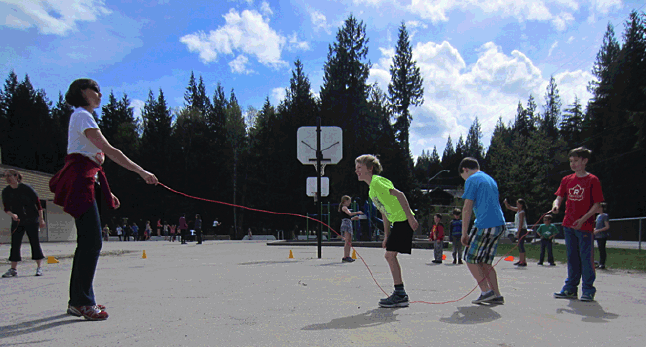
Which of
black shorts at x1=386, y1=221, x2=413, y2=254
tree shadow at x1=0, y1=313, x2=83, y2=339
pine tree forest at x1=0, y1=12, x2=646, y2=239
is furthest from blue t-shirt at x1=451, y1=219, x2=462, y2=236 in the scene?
pine tree forest at x1=0, y1=12, x2=646, y2=239

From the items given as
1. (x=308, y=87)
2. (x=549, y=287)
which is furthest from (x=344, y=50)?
(x=549, y=287)

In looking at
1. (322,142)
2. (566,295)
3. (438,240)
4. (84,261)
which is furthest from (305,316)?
(322,142)

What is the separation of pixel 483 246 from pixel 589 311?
48.6 inches

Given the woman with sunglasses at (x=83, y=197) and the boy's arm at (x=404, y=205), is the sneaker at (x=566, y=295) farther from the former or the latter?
the woman with sunglasses at (x=83, y=197)

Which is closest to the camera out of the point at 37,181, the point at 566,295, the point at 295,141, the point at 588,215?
the point at 588,215

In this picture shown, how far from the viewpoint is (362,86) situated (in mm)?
46219

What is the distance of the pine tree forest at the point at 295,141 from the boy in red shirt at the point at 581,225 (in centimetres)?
3302

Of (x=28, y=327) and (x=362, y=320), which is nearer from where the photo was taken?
(x=28, y=327)

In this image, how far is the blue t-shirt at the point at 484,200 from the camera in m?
5.07

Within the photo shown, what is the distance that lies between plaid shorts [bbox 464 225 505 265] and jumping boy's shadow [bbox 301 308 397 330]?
1.17 metres

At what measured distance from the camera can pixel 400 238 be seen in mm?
5051

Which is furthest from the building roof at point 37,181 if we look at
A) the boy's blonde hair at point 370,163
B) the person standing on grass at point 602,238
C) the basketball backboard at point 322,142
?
the person standing on grass at point 602,238

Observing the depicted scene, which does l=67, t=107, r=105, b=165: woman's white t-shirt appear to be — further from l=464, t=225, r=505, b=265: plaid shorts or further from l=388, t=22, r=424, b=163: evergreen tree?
l=388, t=22, r=424, b=163: evergreen tree

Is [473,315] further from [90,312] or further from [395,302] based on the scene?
[90,312]
